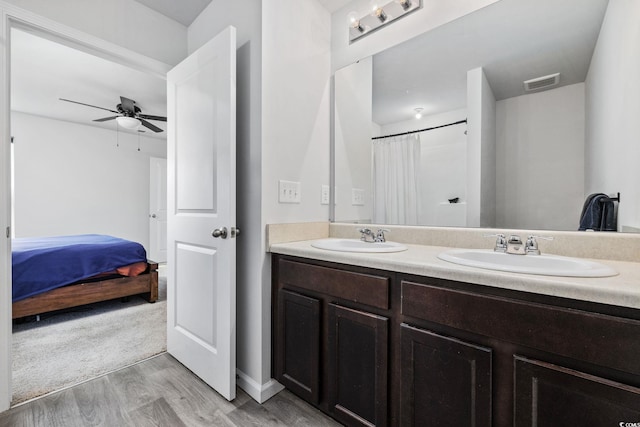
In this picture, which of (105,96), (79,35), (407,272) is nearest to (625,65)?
(407,272)

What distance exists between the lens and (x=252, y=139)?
1.61m

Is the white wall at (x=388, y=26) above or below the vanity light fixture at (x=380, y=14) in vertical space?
below

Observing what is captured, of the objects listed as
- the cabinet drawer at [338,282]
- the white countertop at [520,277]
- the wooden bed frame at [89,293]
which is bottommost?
the wooden bed frame at [89,293]

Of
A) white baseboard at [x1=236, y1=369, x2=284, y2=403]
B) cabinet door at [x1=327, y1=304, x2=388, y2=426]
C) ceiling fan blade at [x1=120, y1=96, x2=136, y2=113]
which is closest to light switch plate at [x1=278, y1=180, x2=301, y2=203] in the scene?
cabinet door at [x1=327, y1=304, x2=388, y2=426]

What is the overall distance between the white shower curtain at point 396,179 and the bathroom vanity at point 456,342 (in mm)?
436

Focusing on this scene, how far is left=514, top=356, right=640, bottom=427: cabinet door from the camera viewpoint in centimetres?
70

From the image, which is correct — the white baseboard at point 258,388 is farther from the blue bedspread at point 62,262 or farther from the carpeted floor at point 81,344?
the blue bedspread at point 62,262

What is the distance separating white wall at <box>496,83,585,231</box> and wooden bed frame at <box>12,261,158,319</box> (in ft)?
11.1

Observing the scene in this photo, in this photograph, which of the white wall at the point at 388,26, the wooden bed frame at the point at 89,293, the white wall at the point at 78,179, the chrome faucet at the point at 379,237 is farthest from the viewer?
the white wall at the point at 78,179

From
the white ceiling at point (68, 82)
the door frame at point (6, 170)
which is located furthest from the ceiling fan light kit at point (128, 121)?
the door frame at point (6, 170)

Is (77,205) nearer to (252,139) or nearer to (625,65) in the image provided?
(252,139)

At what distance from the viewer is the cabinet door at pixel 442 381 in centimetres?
89

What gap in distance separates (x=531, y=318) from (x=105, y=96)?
182 inches

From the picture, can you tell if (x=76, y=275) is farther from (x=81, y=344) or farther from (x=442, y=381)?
(x=442, y=381)
